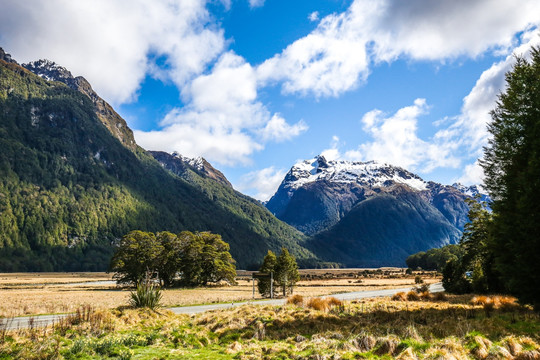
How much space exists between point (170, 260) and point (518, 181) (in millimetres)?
56765

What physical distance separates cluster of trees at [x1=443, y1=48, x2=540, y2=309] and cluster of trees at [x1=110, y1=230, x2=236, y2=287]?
5109cm

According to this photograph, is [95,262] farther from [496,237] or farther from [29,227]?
[496,237]

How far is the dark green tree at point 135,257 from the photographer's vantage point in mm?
58812

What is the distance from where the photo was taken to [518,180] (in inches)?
692

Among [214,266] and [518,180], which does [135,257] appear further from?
[518,180]

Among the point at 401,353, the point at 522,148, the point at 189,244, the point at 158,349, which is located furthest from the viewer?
the point at 189,244

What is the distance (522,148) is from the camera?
1920cm

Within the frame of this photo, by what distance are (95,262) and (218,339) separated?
206 metres

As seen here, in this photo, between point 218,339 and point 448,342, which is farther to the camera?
point 218,339

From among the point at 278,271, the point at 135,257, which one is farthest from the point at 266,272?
the point at 135,257

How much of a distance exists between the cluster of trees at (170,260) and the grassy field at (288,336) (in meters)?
43.2

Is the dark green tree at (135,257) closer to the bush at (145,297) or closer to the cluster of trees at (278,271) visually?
the cluster of trees at (278,271)

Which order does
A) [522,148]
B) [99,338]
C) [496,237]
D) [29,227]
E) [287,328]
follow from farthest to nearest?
[29,227] < [496,237] < [522,148] < [287,328] < [99,338]

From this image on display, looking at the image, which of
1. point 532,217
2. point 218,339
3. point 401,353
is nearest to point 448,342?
point 401,353
